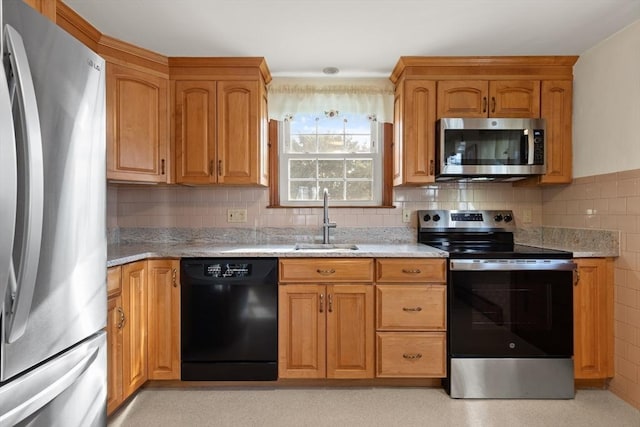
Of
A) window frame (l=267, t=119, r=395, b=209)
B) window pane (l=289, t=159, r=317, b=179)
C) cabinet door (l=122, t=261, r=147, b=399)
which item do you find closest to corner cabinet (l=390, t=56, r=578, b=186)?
window frame (l=267, t=119, r=395, b=209)

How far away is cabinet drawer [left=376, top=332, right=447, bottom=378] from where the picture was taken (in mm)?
2373

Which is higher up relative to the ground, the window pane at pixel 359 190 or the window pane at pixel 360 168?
the window pane at pixel 360 168

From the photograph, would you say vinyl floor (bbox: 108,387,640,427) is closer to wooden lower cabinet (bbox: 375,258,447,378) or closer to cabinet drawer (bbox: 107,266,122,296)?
wooden lower cabinet (bbox: 375,258,447,378)

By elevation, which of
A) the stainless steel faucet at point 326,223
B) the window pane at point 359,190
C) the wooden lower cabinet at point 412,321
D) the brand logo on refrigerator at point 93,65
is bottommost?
the wooden lower cabinet at point 412,321

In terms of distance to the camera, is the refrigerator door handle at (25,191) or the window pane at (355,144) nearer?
the refrigerator door handle at (25,191)

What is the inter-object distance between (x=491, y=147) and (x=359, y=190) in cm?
103

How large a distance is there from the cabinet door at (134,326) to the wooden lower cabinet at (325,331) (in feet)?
2.71

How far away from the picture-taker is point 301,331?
7.88 ft

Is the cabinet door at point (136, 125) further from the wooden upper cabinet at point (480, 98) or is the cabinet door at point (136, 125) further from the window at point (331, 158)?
the wooden upper cabinet at point (480, 98)

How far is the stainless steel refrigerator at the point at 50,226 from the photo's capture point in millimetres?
903

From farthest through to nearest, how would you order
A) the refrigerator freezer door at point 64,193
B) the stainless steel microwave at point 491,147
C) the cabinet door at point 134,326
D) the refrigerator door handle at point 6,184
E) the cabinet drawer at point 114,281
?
the stainless steel microwave at point 491,147 → the cabinet door at point 134,326 → the cabinet drawer at point 114,281 → the refrigerator freezer door at point 64,193 → the refrigerator door handle at point 6,184

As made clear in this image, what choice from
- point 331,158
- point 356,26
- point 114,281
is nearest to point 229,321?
point 114,281

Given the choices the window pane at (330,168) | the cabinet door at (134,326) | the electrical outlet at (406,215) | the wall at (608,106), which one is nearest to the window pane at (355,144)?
the window pane at (330,168)

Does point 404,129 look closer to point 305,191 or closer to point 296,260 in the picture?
point 305,191
